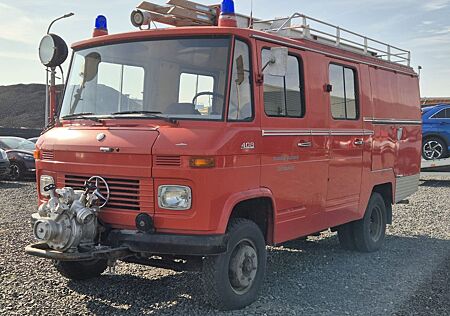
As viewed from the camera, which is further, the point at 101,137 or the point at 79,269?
the point at 79,269

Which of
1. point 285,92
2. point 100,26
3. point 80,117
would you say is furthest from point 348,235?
point 100,26

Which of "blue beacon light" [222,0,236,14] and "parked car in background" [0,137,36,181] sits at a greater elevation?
"blue beacon light" [222,0,236,14]

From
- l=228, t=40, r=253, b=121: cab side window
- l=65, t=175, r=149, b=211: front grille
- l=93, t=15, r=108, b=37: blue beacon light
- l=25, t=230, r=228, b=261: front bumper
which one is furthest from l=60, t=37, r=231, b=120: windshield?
l=25, t=230, r=228, b=261: front bumper

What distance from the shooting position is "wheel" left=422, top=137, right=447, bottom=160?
18016 millimetres

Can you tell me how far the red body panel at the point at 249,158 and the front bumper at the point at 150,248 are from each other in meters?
0.10

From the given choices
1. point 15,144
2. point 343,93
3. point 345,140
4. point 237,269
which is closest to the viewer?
point 237,269

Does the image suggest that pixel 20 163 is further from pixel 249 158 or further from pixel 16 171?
pixel 249 158

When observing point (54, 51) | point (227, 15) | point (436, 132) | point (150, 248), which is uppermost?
point (227, 15)

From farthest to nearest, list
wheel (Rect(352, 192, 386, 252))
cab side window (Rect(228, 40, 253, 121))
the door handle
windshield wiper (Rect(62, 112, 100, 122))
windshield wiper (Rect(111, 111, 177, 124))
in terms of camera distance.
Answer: wheel (Rect(352, 192, 386, 252)) → the door handle → windshield wiper (Rect(62, 112, 100, 122)) → cab side window (Rect(228, 40, 253, 121)) → windshield wiper (Rect(111, 111, 177, 124))

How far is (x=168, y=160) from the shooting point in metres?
4.95

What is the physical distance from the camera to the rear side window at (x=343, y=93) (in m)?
7.14

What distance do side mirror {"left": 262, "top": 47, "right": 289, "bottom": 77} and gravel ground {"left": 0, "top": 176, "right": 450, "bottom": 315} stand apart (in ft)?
7.09

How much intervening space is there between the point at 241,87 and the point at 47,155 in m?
2.12

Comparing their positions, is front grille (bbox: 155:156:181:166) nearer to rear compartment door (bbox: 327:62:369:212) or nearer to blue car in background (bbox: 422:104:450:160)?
rear compartment door (bbox: 327:62:369:212)
